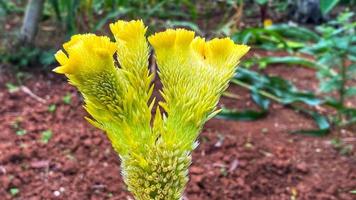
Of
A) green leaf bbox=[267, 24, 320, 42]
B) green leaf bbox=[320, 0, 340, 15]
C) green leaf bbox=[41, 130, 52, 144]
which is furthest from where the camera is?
green leaf bbox=[267, 24, 320, 42]

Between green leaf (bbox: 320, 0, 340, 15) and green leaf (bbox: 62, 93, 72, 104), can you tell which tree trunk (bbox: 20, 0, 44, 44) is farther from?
green leaf (bbox: 320, 0, 340, 15)

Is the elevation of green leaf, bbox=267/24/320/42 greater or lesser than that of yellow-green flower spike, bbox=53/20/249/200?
lesser

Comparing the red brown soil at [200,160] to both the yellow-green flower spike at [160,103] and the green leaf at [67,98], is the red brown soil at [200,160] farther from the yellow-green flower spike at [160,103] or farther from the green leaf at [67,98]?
the yellow-green flower spike at [160,103]

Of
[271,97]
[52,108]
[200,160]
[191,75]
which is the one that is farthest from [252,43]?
[191,75]

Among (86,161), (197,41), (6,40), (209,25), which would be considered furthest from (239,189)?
(209,25)

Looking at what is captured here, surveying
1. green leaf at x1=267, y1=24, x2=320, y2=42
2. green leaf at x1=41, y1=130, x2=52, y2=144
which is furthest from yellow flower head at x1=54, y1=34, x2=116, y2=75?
green leaf at x1=267, y1=24, x2=320, y2=42

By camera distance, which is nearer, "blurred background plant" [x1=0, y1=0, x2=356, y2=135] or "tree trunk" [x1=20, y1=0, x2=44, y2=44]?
"blurred background plant" [x1=0, y1=0, x2=356, y2=135]

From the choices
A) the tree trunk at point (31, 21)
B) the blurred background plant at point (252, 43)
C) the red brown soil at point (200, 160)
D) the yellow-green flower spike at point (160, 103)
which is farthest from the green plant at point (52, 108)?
the yellow-green flower spike at point (160, 103)
